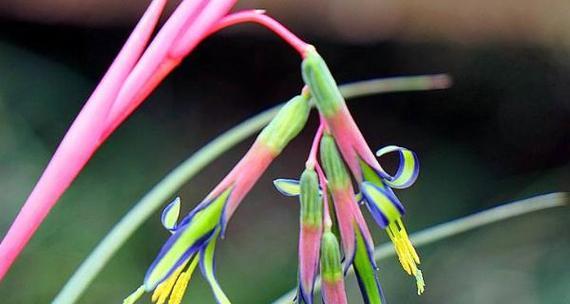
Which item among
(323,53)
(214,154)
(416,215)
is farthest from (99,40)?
(214,154)

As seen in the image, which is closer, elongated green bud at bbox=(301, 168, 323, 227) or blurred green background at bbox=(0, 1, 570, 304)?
elongated green bud at bbox=(301, 168, 323, 227)

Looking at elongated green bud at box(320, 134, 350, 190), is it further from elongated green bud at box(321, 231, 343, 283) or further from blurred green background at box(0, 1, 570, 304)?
blurred green background at box(0, 1, 570, 304)

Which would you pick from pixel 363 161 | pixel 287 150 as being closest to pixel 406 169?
pixel 363 161

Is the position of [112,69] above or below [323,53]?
above

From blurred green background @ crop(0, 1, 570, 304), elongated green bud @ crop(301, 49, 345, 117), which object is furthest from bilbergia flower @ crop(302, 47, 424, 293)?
blurred green background @ crop(0, 1, 570, 304)

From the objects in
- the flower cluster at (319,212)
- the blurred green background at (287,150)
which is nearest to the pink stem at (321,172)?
the flower cluster at (319,212)

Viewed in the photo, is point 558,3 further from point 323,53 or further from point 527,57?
point 323,53

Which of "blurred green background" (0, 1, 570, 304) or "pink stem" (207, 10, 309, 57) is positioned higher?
"pink stem" (207, 10, 309, 57)


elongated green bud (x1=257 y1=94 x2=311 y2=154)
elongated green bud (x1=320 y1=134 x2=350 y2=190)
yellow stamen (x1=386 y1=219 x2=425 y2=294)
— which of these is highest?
elongated green bud (x1=257 y1=94 x2=311 y2=154)
